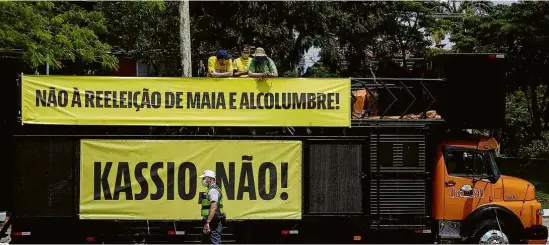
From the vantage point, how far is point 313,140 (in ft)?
42.3

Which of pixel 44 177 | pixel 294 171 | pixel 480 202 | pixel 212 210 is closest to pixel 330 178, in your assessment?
pixel 294 171

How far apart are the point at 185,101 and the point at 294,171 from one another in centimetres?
226

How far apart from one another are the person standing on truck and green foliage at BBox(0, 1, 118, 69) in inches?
225

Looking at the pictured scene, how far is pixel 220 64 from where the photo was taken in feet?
43.5

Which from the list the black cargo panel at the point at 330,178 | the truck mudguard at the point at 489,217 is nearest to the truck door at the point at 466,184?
the truck mudguard at the point at 489,217

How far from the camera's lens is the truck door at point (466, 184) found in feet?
43.5

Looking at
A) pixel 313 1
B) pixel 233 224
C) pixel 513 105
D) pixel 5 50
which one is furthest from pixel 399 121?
pixel 513 105

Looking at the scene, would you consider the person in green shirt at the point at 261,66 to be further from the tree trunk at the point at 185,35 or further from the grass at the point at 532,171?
the grass at the point at 532,171

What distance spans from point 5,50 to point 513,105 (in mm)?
29174

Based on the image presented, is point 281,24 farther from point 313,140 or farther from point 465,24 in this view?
point 313,140

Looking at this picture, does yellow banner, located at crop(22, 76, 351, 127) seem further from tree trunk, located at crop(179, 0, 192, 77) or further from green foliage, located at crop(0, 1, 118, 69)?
tree trunk, located at crop(179, 0, 192, 77)

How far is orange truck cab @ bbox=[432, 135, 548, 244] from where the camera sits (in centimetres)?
1325

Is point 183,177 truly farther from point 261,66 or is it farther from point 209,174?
point 261,66

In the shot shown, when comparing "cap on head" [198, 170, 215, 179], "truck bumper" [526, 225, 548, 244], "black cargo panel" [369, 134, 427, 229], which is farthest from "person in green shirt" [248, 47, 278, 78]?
"truck bumper" [526, 225, 548, 244]
